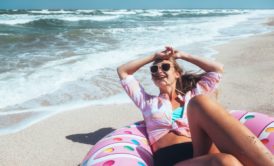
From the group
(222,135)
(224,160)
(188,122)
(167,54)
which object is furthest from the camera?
(167,54)

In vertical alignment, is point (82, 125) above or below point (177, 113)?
below

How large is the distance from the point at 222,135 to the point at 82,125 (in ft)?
7.34

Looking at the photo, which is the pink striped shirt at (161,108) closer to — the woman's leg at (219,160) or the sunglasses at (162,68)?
the sunglasses at (162,68)

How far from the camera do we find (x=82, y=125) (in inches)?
160

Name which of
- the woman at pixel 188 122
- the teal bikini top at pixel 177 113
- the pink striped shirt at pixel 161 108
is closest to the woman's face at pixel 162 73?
the woman at pixel 188 122

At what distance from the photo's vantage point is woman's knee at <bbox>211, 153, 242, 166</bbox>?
183cm

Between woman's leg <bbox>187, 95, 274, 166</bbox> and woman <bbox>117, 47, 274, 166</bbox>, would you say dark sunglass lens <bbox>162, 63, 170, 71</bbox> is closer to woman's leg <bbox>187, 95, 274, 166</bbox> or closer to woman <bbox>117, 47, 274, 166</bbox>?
woman <bbox>117, 47, 274, 166</bbox>

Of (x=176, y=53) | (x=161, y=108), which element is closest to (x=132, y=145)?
(x=161, y=108)

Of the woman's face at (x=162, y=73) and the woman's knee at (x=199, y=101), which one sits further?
the woman's face at (x=162, y=73)

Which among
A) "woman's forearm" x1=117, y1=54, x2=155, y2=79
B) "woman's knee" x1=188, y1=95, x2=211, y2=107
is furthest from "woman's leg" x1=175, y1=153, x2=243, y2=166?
"woman's forearm" x1=117, y1=54, x2=155, y2=79

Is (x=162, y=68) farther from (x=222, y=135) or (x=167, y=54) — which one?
(x=222, y=135)

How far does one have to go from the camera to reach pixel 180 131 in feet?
8.95

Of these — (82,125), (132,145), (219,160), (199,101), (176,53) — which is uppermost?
(176,53)

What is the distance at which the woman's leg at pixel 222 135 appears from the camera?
1927 millimetres
